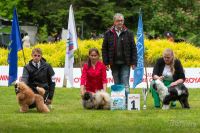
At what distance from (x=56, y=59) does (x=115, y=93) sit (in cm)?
724

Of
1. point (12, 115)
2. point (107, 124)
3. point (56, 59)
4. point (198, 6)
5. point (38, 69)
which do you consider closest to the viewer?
point (107, 124)

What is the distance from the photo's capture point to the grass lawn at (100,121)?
5.07m

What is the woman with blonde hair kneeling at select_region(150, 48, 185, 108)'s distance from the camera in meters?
7.21

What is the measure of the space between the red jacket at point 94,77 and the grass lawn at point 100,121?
21.5 inches

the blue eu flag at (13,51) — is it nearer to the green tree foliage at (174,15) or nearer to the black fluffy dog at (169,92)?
the black fluffy dog at (169,92)

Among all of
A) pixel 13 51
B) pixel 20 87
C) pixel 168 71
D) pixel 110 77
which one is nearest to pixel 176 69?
pixel 168 71

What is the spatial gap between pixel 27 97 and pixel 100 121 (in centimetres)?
154

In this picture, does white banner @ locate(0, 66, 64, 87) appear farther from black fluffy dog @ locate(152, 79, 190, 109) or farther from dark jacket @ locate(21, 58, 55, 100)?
black fluffy dog @ locate(152, 79, 190, 109)

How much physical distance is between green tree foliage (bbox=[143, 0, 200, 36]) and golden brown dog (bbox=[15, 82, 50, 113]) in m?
17.7

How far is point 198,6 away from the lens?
78.1ft

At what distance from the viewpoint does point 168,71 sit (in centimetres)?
741

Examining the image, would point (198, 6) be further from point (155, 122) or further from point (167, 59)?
point (155, 122)

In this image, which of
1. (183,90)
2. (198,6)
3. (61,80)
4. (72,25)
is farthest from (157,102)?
(198,6)

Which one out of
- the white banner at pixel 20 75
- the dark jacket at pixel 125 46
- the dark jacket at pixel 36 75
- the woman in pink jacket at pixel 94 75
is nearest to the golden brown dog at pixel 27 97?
the dark jacket at pixel 36 75
